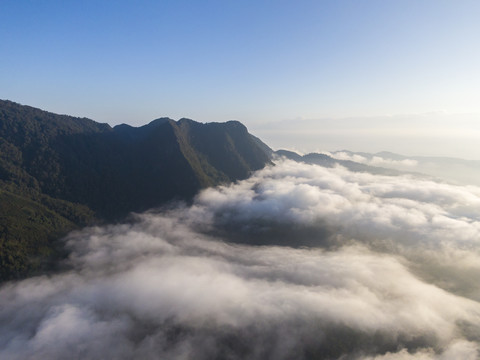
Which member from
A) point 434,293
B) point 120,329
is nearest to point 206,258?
point 120,329

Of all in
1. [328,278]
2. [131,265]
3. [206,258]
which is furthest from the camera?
[206,258]

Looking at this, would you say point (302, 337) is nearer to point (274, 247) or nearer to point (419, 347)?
point (419, 347)

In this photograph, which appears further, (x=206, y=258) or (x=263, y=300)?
(x=206, y=258)

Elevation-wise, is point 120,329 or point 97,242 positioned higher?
point 97,242

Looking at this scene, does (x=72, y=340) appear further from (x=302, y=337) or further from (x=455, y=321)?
(x=455, y=321)

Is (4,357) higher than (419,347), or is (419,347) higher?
(4,357)

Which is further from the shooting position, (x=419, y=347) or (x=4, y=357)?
(x=419, y=347)

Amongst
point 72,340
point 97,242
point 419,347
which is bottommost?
point 419,347

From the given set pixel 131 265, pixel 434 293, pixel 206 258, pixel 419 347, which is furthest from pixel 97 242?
pixel 434 293

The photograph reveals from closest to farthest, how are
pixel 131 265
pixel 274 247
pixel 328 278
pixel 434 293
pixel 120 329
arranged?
pixel 120 329
pixel 434 293
pixel 328 278
pixel 131 265
pixel 274 247
